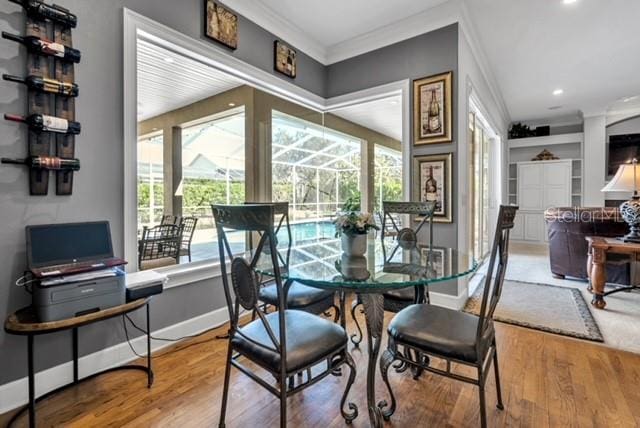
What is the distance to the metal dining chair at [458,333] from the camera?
4.33 ft

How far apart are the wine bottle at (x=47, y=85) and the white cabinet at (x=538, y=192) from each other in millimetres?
8639

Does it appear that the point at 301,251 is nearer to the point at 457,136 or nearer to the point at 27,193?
the point at 27,193

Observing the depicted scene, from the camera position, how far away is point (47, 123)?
1667 millimetres

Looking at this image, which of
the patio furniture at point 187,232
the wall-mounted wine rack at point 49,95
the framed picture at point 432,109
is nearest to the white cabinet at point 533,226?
the framed picture at point 432,109

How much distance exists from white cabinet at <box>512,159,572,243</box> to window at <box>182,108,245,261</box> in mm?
6995

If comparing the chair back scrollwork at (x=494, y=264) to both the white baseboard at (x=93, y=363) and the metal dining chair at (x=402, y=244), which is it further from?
the white baseboard at (x=93, y=363)

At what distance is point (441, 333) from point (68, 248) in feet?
6.67

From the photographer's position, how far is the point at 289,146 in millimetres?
4172

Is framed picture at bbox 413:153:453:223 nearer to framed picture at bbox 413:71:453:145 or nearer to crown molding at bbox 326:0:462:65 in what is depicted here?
framed picture at bbox 413:71:453:145

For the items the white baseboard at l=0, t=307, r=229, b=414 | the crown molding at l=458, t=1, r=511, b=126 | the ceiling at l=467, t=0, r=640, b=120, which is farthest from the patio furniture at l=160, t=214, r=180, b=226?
the ceiling at l=467, t=0, r=640, b=120

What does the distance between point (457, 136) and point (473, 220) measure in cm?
181

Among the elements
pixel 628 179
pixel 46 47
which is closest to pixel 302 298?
pixel 46 47

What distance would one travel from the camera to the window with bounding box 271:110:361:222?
4.05 m

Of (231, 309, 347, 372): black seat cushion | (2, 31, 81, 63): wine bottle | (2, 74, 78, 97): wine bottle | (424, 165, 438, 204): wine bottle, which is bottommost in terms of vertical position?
(231, 309, 347, 372): black seat cushion
